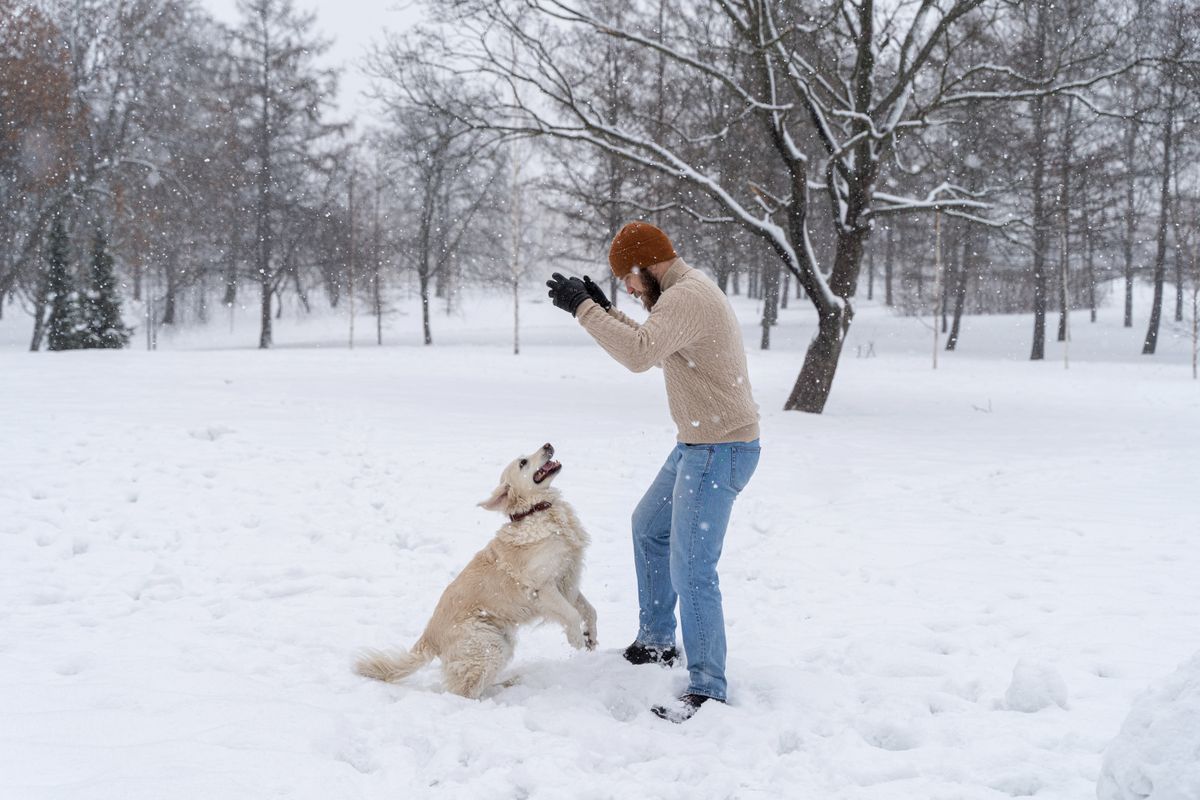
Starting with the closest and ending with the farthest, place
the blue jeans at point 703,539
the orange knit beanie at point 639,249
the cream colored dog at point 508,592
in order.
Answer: the blue jeans at point 703,539, the orange knit beanie at point 639,249, the cream colored dog at point 508,592

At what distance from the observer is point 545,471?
13.6 feet

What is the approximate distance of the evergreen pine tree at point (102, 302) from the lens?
1017 inches

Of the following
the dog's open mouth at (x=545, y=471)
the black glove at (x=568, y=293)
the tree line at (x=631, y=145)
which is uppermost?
the tree line at (x=631, y=145)

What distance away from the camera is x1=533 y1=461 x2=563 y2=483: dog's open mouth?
415cm

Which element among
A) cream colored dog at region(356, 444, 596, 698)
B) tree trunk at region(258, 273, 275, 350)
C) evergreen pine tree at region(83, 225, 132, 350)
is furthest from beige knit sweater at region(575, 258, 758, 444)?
tree trunk at region(258, 273, 275, 350)

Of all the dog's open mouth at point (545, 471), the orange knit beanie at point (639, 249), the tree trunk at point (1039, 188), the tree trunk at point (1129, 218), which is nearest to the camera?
the orange knit beanie at point (639, 249)

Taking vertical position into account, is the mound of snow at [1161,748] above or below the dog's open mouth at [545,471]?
below

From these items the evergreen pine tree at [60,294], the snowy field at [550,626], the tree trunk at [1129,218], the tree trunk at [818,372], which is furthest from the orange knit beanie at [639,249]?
the evergreen pine tree at [60,294]

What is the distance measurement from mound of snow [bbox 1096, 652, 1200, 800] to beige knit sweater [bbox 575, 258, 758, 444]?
188 cm

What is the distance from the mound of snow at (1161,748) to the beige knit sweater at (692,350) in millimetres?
1876

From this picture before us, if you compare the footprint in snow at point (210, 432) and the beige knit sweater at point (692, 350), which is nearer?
the beige knit sweater at point (692, 350)

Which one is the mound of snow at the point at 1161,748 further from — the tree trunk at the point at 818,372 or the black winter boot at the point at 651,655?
the tree trunk at the point at 818,372

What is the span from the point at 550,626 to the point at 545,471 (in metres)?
1.38

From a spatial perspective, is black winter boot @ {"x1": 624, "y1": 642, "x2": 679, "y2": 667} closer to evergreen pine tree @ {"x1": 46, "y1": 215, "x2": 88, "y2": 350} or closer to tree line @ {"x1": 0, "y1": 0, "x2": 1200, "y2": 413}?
tree line @ {"x1": 0, "y1": 0, "x2": 1200, "y2": 413}
